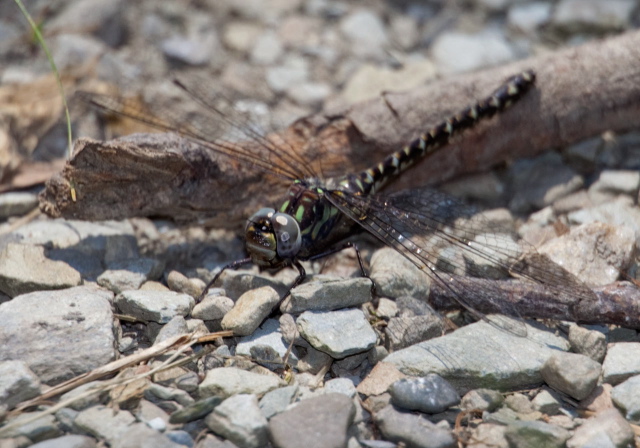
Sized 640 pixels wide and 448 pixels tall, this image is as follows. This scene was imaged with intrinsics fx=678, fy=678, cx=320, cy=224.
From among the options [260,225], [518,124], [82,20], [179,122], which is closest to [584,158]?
[518,124]

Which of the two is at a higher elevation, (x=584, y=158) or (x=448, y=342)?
(x=584, y=158)

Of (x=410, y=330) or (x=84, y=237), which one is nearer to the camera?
(x=410, y=330)

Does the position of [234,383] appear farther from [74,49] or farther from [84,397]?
Result: [74,49]

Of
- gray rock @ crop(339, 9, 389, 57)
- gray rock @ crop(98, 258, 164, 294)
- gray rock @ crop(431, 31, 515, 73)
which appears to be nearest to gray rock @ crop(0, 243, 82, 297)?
gray rock @ crop(98, 258, 164, 294)

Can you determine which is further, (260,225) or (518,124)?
(518,124)

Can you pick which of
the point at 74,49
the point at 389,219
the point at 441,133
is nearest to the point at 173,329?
the point at 389,219

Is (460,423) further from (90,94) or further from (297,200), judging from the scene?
(90,94)
